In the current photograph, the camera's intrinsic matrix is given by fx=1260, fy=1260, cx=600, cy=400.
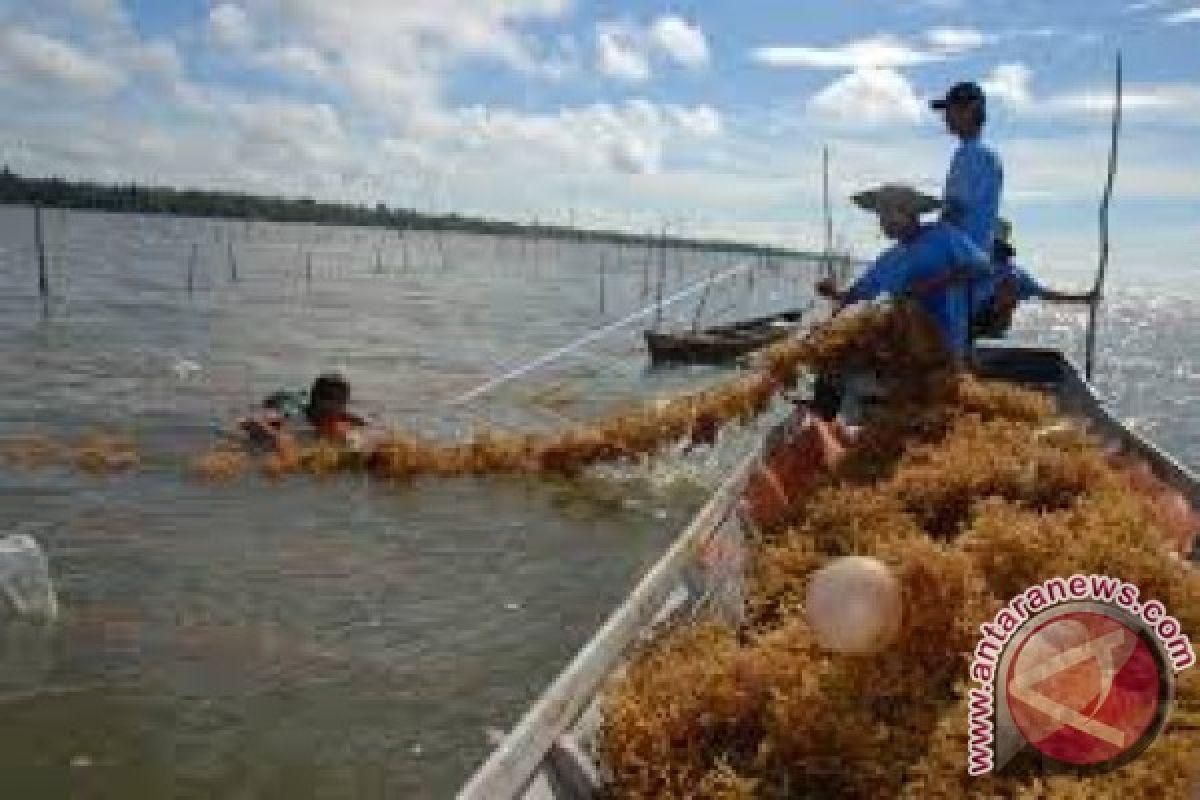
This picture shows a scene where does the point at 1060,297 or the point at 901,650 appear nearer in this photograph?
the point at 901,650

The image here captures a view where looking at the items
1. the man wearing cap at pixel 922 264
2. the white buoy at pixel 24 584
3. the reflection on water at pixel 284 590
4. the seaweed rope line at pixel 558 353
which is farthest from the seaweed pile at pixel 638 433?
the white buoy at pixel 24 584

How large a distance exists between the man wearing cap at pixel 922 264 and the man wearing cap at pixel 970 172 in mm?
367

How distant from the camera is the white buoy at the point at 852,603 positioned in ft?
15.5

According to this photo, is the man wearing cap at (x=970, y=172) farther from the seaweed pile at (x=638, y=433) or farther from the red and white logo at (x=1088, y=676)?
the red and white logo at (x=1088, y=676)

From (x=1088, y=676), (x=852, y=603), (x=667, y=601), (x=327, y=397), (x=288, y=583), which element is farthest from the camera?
(x=327, y=397)

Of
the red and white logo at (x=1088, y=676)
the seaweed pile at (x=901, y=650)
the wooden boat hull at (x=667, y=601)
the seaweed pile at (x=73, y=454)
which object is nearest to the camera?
the red and white logo at (x=1088, y=676)

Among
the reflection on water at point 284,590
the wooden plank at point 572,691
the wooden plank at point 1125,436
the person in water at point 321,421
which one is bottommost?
the reflection on water at point 284,590

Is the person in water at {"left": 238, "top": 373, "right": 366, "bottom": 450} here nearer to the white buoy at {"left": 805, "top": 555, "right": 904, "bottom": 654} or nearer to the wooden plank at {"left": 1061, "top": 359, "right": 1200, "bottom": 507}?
the wooden plank at {"left": 1061, "top": 359, "right": 1200, "bottom": 507}

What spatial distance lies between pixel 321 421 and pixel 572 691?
652 inches

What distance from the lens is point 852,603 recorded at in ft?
15.5

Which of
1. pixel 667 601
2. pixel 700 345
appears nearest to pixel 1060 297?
pixel 667 601

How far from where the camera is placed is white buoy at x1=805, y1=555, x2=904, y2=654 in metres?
4.73

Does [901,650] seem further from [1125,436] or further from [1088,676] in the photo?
[1125,436]

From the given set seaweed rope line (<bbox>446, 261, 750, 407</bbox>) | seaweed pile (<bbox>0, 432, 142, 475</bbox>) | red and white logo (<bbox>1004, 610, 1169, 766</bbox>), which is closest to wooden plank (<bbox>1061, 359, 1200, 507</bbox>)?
red and white logo (<bbox>1004, 610, 1169, 766</bbox>)
